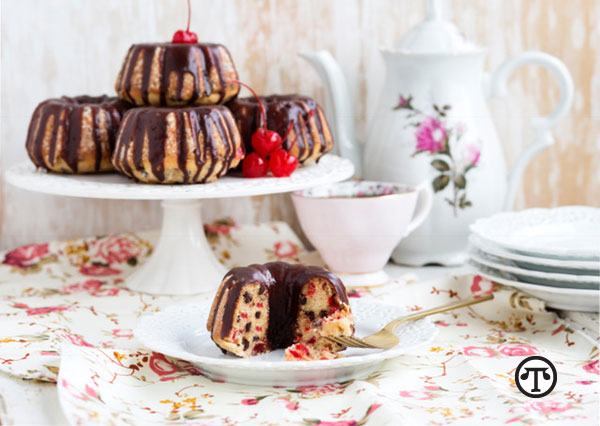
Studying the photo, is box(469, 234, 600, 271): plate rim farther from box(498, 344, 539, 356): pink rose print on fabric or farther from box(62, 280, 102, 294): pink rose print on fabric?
box(62, 280, 102, 294): pink rose print on fabric

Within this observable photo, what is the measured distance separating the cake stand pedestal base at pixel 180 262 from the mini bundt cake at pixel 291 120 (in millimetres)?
110

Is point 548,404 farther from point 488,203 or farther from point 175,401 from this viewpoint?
point 488,203

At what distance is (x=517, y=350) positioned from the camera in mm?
792

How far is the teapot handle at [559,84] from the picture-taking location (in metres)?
1.13

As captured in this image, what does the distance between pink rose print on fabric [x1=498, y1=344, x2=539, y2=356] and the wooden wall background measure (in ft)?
1.76

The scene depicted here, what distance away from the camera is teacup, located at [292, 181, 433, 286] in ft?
3.25

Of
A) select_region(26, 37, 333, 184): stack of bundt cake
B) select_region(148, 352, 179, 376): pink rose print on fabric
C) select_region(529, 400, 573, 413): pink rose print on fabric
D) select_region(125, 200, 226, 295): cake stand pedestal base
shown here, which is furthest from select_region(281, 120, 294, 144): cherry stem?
select_region(529, 400, 573, 413): pink rose print on fabric

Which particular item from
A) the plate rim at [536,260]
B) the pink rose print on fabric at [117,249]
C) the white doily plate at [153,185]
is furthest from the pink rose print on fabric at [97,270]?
the plate rim at [536,260]

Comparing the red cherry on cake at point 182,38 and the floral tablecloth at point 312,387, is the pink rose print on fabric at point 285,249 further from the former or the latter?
the red cherry on cake at point 182,38

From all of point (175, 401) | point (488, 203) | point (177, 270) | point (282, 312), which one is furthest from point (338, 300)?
point (488, 203)

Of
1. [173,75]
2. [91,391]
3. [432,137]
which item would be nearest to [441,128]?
[432,137]

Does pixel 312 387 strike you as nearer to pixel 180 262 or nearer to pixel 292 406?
pixel 292 406

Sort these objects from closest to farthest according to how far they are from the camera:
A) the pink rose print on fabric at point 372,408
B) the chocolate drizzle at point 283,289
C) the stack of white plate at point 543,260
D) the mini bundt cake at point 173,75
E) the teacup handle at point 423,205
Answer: the pink rose print on fabric at point 372,408 → the chocolate drizzle at point 283,289 → the stack of white plate at point 543,260 → the mini bundt cake at point 173,75 → the teacup handle at point 423,205

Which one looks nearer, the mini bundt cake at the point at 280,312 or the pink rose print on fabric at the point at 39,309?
the mini bundt cake at the point at 280,312
